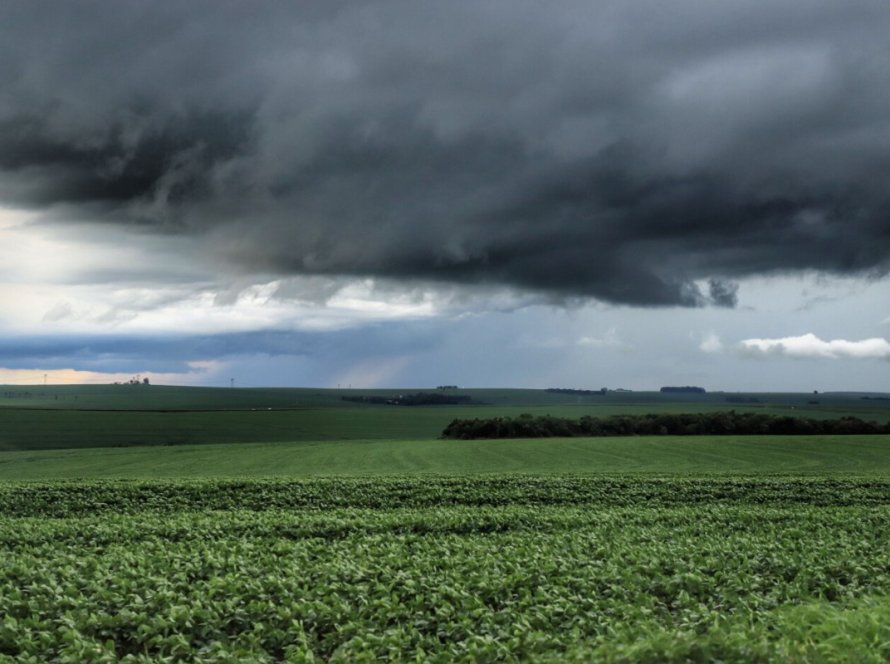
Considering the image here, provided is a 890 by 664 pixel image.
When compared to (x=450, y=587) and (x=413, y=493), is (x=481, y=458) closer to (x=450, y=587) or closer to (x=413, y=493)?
(x=413, y=493)

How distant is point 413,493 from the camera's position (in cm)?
3509

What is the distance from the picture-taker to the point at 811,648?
37.9 ft

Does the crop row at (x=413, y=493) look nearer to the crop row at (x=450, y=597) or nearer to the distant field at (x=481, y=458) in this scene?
the distant field at (x=481, y=458)

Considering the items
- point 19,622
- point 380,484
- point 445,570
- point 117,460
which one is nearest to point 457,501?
point 380,484

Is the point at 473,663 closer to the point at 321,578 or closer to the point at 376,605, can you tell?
the point at 376,605

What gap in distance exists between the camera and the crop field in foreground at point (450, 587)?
40.6 ft

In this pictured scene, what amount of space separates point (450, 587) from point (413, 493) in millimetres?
20111

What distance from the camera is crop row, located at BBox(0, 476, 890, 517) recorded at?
33.0 meters

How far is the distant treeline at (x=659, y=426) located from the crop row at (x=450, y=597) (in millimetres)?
76992

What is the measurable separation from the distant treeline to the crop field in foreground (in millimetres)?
72627

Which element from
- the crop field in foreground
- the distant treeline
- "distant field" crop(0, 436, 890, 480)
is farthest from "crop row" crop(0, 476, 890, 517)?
the distant treeline

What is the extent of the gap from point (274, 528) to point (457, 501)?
1205cm

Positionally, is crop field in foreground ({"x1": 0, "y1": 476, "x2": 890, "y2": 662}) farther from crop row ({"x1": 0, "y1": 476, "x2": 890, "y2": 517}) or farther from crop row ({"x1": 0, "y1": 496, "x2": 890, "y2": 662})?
crop row ({"x1": 0, "y1": 476, "x2": 890, "y2": 517})

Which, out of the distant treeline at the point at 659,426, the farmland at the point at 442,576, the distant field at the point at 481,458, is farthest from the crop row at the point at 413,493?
the distant treeline at the point at 659,426
